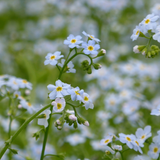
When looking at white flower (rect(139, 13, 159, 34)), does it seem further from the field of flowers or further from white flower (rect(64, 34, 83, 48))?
white flower (rect(64, 34, 83, 48))

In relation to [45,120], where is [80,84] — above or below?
above

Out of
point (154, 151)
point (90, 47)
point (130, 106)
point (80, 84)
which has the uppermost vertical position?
point (80, 84)

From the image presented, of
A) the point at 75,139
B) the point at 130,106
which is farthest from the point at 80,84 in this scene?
the point at 75,139

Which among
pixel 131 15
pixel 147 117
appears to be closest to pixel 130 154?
pixel 147 117

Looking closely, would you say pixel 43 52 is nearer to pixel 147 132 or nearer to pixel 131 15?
pixel 131 15

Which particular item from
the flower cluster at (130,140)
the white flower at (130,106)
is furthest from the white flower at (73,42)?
the white flower at (130,106)

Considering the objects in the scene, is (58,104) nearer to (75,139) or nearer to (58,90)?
(58,90)

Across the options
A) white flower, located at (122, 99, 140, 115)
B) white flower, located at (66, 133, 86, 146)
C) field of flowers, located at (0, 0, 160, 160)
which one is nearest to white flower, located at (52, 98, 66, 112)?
field of flowers, located at (0, 0, 160, 160)
